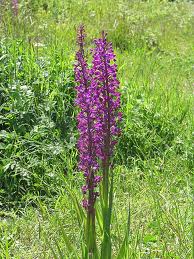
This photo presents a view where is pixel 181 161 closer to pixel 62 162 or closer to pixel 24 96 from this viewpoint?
pixel 62 162

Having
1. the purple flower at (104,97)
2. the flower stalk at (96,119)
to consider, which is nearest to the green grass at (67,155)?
the flower stalk at (96,119)

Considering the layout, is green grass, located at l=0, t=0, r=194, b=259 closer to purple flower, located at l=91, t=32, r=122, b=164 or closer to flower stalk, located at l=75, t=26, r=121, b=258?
flower stalk, located at l=75, t=26, r=121, b=258

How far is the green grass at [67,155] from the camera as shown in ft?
10.0

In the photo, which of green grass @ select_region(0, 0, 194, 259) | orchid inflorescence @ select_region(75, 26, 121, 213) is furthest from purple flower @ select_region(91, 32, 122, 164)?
green grass @ select_region(0, 0, 194, 259)

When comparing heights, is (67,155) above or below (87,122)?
below

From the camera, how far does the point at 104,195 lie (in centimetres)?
202

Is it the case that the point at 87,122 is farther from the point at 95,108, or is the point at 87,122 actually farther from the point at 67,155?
the point at 67,155

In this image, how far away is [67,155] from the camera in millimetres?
3939

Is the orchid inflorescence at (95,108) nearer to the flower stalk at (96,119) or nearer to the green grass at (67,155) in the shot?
the flower stalk at (96,119)

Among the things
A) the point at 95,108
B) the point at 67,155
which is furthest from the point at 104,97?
the point at 67,155

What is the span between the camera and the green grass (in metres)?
3.06

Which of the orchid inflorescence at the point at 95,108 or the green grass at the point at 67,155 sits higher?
the orchid inflorescence at the point at 95,108

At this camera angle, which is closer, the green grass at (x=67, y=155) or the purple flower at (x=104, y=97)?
the purple flower at (x=104, y=97)

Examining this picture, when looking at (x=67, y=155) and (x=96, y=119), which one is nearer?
(x=96, y=119)
